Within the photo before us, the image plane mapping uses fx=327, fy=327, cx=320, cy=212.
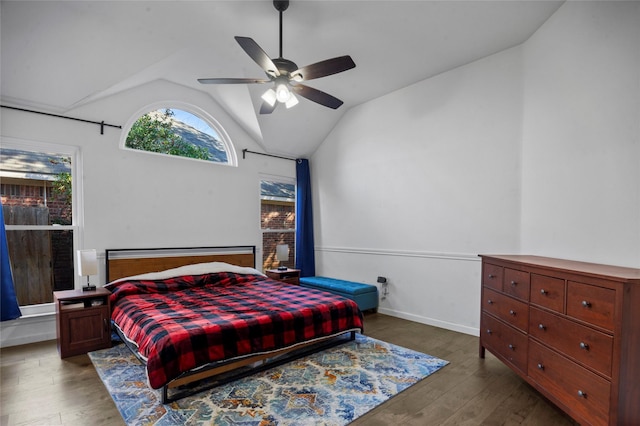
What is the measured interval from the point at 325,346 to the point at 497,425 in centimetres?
159

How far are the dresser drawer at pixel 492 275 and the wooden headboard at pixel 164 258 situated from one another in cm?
332

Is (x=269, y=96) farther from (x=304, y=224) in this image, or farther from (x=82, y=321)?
(x=304, y=224)

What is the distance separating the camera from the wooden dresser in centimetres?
162

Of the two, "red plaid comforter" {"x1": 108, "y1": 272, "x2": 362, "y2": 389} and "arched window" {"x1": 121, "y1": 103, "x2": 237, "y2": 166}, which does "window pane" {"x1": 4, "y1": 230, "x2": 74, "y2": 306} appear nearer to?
"red plaid comforter" {"x1": 108, "y1": 272, "x2": 362, "y2": 389}

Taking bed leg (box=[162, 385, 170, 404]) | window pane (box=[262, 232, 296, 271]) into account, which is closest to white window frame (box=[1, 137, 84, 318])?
bed leg (box=[162, 385, 170, 404])

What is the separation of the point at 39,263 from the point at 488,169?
5.02m

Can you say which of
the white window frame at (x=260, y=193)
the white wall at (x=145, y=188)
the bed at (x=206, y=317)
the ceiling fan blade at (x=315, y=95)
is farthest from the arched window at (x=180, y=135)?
the ceiling fan blade at (x=315, y=95)

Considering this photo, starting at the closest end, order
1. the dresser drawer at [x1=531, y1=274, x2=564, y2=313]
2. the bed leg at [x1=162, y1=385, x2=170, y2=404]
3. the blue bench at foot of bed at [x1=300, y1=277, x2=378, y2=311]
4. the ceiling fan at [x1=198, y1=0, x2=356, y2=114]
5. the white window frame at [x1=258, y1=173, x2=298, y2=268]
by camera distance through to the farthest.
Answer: the dresser drawer at [x1=531, y1=274, x2=564, y2=313], the bed leg at [x1=162, y1=385, x2=170, y2=404], the ceiling fan at [x1=198, y1=0, x2=356, y2=114], the blue bench at foot of bed at [x1=300, y1=277, x2=378, y2=311], the white window frame at [x1=258, y1=173, x2=298, y2=268]

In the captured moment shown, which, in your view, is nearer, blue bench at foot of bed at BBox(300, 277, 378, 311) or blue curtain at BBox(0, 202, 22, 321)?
blue curtain at BBox(0, 202, 22, 321)

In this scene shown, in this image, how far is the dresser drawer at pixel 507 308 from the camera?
2391 millimetres

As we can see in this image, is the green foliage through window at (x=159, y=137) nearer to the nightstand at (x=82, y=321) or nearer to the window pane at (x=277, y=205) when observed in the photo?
the window pane at (x=277, y=205)

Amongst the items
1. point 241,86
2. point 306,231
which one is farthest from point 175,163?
point 306,231

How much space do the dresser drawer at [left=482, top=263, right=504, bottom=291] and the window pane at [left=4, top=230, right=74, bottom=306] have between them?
4.38 m

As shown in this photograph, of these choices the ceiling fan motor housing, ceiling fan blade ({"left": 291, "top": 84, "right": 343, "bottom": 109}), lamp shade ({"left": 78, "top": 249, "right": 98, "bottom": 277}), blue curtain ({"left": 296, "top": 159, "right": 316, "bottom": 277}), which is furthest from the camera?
blue curtain ({"left": 296, "top": 159, "right": 316, "bottom": 277})
